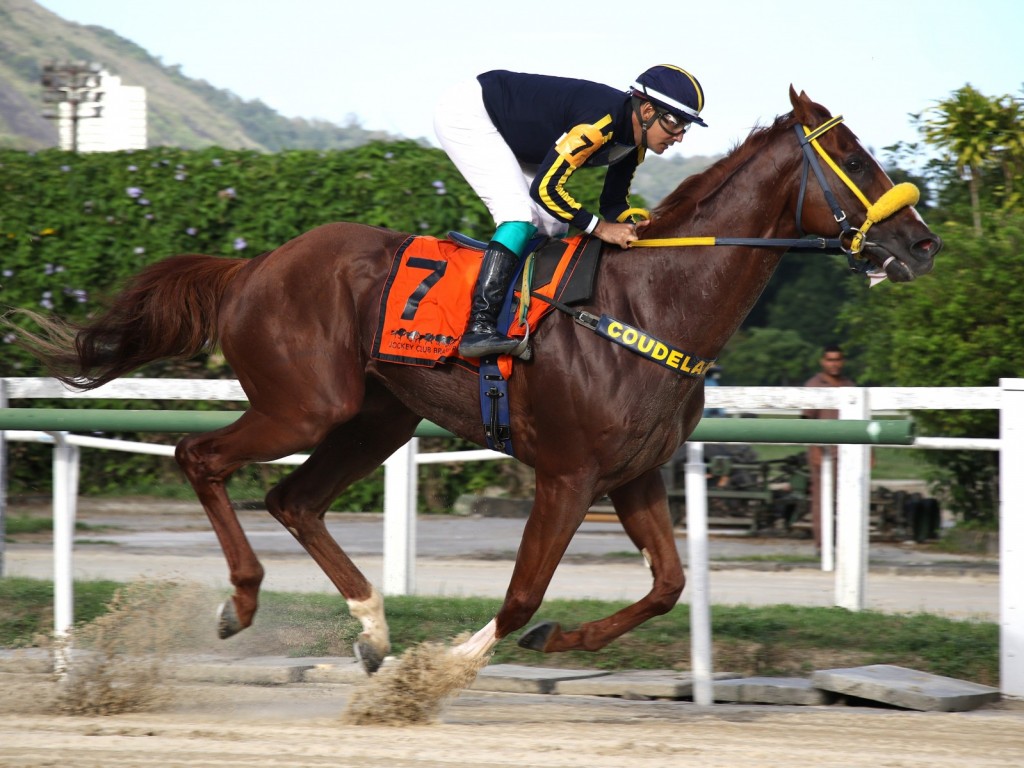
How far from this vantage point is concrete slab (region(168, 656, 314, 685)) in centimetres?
484

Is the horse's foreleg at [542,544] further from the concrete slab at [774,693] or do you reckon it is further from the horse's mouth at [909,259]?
the horse's mouth at [909,259]

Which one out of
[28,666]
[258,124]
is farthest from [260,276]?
[258,124]

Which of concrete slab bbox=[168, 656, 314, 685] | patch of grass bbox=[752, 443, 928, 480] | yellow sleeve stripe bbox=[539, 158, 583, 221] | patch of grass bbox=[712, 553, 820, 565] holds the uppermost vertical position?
yellow sleeve stripe bbox=[539, 158, 583, 221]

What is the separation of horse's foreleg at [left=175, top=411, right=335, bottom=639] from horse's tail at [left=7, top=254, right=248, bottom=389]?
0.48 meters

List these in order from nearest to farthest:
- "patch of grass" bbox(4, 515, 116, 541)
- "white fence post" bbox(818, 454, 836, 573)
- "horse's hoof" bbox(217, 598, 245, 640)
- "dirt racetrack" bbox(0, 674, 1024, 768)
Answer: "dirt racetrack" bbox(0, 674, 1024, 768)
"horse's hoof" bbox(217, 598, 245, 640)
"white fence post" bbox(818, 454, 836, 573)
"patch of grass" bbox(4, 515, 116, 541)

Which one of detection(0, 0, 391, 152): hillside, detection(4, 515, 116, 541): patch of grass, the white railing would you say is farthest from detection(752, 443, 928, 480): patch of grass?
detection(0, 0, 391, 152): hillside

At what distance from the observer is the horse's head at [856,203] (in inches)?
153

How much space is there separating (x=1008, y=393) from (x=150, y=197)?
7.62m

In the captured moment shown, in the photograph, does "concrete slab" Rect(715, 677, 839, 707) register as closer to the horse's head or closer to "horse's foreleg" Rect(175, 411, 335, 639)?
the horse's head

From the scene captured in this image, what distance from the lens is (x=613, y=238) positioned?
418 centimetres

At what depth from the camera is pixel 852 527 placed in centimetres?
588

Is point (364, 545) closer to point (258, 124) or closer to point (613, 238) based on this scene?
point (613, 238)

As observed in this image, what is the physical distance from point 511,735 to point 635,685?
0.95 m

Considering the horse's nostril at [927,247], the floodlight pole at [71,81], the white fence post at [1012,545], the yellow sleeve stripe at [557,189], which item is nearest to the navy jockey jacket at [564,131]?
the yellow sleeve stripe at [557,189]
